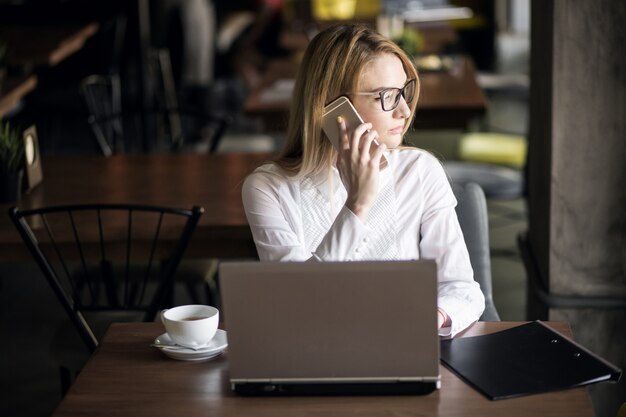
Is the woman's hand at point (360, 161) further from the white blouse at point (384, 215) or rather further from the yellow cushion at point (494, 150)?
the yellow cushion at point (494, 150)

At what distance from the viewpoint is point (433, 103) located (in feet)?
15.4

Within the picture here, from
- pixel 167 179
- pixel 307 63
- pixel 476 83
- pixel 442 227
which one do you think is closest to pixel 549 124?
pixel 442 227

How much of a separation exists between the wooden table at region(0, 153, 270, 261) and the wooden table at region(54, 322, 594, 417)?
1.10 metres

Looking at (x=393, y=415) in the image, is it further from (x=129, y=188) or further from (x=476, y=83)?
(x=476, y=83)

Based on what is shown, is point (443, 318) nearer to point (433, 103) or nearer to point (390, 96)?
point (390, 96)

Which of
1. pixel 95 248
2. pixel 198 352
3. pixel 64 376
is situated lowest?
pixel 64 376

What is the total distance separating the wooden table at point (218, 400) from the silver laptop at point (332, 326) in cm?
3

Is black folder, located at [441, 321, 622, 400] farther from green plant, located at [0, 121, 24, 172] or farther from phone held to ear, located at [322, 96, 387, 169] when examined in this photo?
green plant, located at [0, 121, 24, 172]

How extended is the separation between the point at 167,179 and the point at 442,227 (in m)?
1.44

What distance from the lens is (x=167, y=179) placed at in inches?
138

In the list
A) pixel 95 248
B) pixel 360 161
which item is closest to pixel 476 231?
pixel 360 161

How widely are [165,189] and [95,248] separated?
45 cm

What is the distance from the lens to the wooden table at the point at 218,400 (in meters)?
1.67

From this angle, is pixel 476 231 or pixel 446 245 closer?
pixel 446 245
